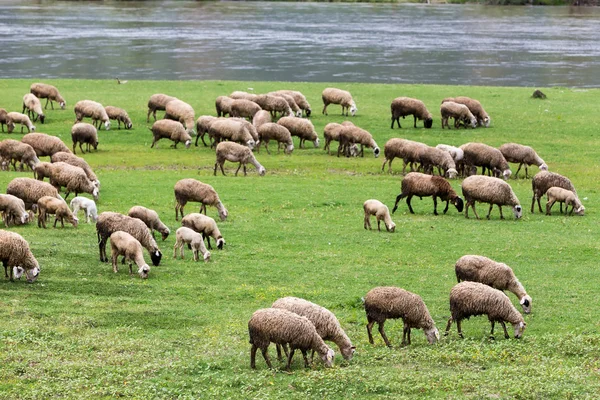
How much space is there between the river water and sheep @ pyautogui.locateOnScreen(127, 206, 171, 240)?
116ft

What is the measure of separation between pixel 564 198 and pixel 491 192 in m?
2.18

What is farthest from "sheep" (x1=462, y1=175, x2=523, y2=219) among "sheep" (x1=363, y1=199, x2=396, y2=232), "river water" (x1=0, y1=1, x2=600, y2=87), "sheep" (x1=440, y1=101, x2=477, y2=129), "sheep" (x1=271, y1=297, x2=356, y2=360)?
"river water" (x1=0, y1=1, x2=600, y2=87)

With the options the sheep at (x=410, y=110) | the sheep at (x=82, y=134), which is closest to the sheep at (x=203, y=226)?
the sheep at (x=82, y=134)

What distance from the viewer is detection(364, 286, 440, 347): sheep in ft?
45.1

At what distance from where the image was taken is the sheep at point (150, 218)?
19.8 m

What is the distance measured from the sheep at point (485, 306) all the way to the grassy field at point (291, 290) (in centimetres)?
33

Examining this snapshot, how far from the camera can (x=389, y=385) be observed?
11.8m

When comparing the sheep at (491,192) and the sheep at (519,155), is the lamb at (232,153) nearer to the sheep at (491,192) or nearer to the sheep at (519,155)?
the sheep at (491,192)

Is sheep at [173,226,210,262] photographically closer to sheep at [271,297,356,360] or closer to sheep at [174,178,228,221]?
sheep at [174,178,228,221]

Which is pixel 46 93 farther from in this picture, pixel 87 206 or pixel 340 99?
pixel 87 206

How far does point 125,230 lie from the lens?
59.4ft

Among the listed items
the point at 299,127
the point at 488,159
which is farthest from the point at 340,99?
the point at 488,159

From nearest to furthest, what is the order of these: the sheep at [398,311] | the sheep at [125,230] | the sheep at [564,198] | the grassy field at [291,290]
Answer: the grassy field at [291,290], the sheep at [398,311], the sheep at [125,230], the sheep at [564,198]

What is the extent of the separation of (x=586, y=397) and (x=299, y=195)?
47.8ft
